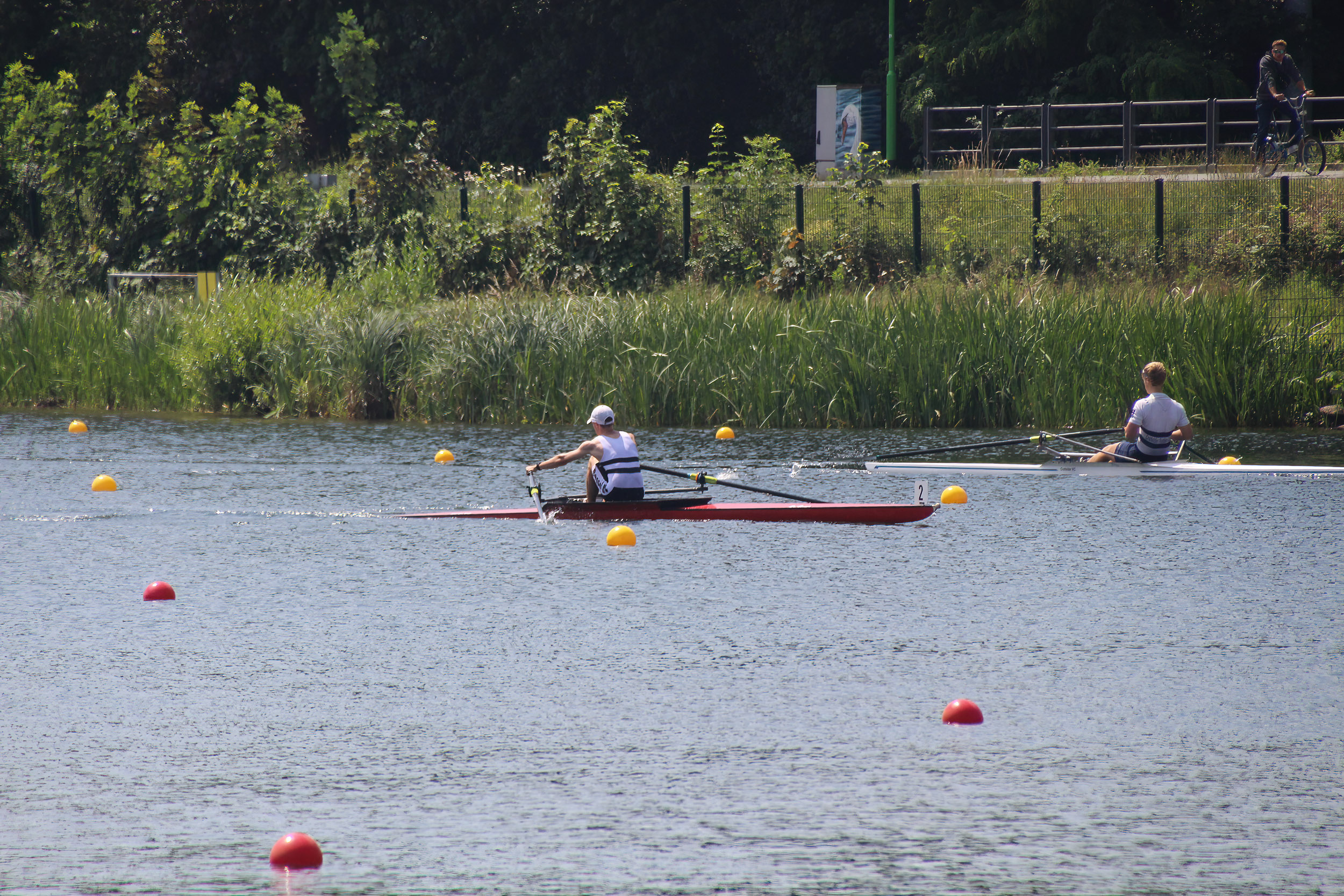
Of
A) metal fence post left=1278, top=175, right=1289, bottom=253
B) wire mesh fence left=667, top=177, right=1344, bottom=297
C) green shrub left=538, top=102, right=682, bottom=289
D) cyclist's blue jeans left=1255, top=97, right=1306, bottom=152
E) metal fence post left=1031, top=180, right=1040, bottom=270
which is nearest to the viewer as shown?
metal fence post left=1278, top=175, right=1289, bottom=253

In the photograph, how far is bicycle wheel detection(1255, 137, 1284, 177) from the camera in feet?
87.0

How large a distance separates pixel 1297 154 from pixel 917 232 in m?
6.73

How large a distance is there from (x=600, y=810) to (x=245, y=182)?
26038 millimetres

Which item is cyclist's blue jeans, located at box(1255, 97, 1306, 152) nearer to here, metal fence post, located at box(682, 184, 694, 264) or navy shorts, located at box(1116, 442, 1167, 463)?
metal fence post, located at box(682, 184, 694, 264)

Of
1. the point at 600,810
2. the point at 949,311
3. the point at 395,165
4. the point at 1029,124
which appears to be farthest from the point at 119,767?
the point at 1029,124

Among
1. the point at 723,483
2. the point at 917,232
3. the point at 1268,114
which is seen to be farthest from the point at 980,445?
the point at 1268,114

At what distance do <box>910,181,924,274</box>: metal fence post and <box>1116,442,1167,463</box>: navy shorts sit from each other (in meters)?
11.2

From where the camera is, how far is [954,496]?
47.5 feet

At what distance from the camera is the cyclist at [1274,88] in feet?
85.6

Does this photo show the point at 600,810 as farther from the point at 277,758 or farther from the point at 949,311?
the point at 949,311

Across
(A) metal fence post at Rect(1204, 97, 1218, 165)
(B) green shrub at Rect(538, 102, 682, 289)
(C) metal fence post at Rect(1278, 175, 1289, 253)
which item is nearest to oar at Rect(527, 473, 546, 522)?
(B) green shrub at Rect(538, 102, 682, 289)

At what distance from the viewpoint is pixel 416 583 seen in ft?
35.8

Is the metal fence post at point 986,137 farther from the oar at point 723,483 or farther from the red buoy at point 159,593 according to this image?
the red buoy at point 159,593

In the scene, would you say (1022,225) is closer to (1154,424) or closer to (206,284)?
(1154,424)
